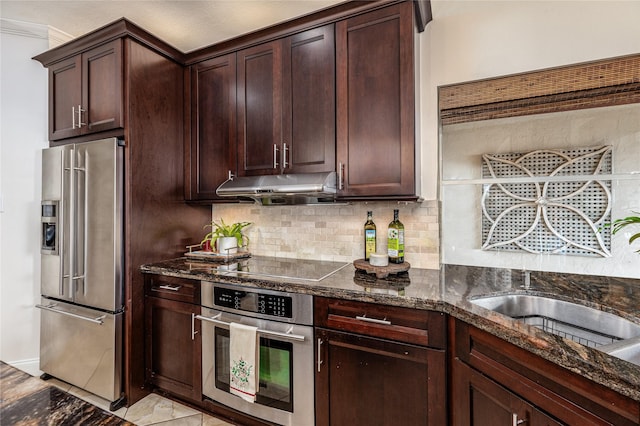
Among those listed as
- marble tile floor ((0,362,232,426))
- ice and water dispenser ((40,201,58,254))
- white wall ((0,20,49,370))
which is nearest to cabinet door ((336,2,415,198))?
marble tile floor ((0,362,232,426))

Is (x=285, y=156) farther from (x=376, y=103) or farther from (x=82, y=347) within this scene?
(x=82, y=347)

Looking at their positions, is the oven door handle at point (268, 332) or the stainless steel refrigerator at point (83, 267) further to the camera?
the stainless steel refrigerator at point (83, 267)

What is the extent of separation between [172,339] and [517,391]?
6.34 ft

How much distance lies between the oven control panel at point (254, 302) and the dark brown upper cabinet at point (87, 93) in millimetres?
1323

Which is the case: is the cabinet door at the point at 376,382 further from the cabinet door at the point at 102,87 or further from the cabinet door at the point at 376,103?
the cabinet door at the point at 102,87

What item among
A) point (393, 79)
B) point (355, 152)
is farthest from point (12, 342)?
point (393, 79)

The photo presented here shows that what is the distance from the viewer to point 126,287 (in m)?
1.99

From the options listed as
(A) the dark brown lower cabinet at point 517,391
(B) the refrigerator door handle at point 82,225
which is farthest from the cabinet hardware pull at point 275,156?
(A) the dark brown lower cabinet at point 517,391

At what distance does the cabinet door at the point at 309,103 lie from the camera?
73.9 inches

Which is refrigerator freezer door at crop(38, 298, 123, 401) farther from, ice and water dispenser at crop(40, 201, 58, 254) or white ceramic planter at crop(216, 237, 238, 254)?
white ceramic planter at crop(216, 237, 238, 254)

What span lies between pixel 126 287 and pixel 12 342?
4.35ft

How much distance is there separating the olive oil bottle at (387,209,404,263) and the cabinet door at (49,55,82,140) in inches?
92.7

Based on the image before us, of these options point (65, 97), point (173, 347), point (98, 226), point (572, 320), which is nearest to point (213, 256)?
point (173, 347)

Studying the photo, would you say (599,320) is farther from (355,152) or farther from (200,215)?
(200,215)
